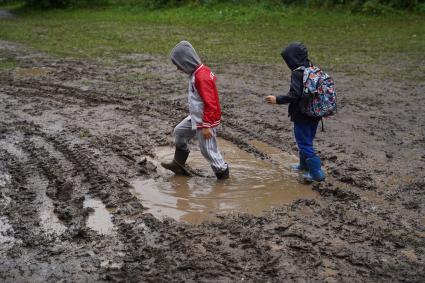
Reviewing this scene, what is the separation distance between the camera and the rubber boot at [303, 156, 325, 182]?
590cm

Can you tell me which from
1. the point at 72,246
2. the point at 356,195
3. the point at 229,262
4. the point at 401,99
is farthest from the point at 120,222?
the point at 401,99

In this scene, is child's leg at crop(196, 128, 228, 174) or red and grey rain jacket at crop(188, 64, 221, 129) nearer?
red and grey rain jacket at crop(188, 64, 221, 129)

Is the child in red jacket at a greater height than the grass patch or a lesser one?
greater

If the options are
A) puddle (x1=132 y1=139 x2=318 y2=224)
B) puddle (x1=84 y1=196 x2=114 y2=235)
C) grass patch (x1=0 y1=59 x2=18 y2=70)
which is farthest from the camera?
grass patch (x1=0 y1=59 x2=18 y2=70)

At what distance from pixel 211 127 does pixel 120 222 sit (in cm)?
131

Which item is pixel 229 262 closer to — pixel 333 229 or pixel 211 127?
pixel 333 229

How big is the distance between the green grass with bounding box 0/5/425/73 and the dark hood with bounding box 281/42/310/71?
608cm

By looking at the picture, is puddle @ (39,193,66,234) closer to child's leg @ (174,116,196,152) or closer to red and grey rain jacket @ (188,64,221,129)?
child's leg @ (174,116,196,152)

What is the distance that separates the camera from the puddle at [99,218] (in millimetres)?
5000

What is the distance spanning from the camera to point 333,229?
4.90 meters

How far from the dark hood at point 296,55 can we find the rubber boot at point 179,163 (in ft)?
4.71

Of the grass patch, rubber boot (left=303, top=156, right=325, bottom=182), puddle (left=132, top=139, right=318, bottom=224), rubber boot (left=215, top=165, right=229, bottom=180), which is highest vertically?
the grass patch

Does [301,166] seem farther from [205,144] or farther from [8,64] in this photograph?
[8,64]

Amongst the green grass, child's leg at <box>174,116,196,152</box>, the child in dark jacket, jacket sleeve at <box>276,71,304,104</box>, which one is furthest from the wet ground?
the green grass
